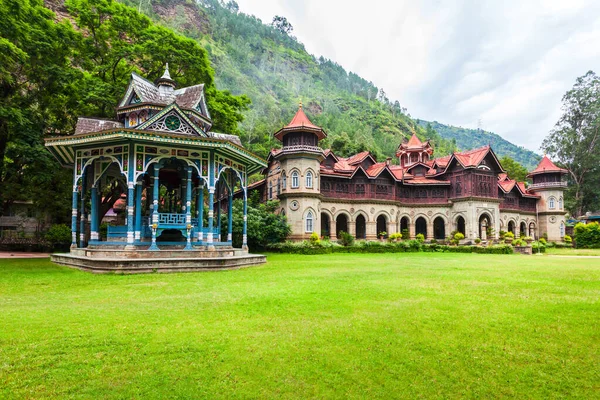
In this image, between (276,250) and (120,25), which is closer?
(120,25)

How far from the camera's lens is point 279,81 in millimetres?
129250

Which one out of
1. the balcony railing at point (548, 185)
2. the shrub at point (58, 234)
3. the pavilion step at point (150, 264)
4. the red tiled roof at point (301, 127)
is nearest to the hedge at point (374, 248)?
the red tiled roof at point (301, 127)

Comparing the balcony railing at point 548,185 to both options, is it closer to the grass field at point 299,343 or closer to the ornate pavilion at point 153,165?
→ the ornate pavilion at point 153,165

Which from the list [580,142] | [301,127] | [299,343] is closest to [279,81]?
[580,142]

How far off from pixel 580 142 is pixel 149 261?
62689mm

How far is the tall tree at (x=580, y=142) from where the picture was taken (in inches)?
2079

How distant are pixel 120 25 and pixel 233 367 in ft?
78.8

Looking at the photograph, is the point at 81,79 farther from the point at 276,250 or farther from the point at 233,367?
the point at 233,367

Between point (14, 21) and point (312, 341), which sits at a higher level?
point (14, 21)

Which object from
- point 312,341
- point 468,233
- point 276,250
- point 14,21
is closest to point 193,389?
point 312,341

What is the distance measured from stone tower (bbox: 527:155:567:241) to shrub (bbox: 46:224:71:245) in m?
50.3

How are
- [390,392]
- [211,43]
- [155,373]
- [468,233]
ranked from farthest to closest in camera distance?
1. [211,43]
2. [468,233]
3. [155,373]
4. [390,392]

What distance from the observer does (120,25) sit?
A: 870 inches

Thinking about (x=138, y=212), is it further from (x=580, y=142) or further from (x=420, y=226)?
(x=580, y=142)
